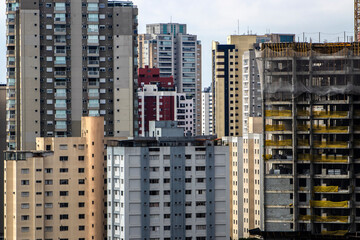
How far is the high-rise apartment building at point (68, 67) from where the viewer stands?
18538 centimetres

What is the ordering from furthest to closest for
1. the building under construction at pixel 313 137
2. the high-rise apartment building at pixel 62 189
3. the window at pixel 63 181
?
the window at pixel 63 181 < the high-rise apartment building at pixel 62 189 < the building under construction at pixel 313 137

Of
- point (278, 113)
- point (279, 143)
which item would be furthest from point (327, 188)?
point (278, 113)

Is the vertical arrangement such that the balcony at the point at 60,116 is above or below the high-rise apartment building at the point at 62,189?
above

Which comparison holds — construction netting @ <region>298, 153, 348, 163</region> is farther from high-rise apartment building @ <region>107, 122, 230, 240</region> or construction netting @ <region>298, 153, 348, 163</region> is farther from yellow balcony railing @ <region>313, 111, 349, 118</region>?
high-rise apartment building @ <region>107, 122, 230, 240</region>

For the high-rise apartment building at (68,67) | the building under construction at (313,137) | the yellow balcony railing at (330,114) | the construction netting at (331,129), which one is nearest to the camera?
the building under construction at (313,137)

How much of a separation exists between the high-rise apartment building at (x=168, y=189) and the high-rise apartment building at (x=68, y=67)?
2976 cm

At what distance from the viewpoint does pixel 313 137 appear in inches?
5197

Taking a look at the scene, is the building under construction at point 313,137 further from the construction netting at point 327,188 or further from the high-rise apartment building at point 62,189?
the high-rise apartment building at point 62,189

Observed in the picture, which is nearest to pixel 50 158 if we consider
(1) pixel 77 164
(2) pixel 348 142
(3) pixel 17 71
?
(1) pixel 77 164

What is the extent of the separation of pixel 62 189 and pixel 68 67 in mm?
24453

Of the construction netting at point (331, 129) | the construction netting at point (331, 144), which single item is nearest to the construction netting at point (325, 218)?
the construction netting at point (331, 144)

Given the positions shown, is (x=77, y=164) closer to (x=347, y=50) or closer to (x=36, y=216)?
(x=36, y=216)

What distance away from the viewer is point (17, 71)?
186m

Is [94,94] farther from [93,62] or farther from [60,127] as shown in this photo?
[60,127]
